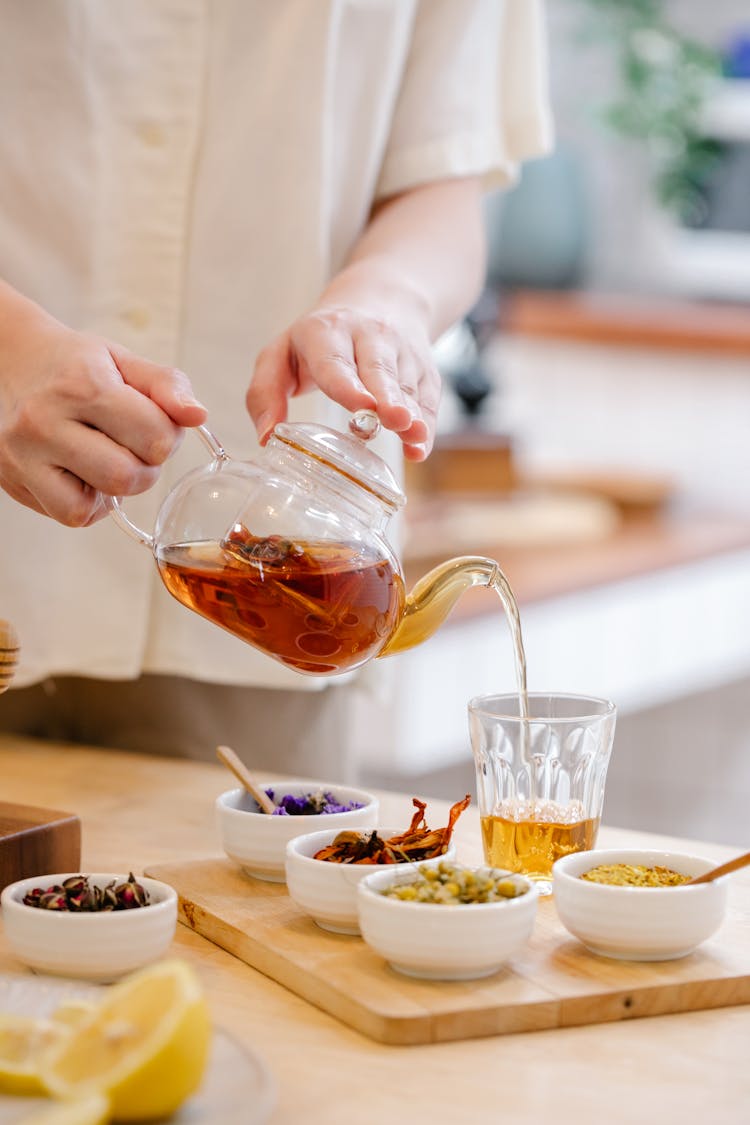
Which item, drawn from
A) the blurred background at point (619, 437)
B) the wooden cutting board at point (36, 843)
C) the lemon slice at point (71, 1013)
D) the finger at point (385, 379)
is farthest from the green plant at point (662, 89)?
the lemon slice at point (71, 1013)

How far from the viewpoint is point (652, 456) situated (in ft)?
13.5

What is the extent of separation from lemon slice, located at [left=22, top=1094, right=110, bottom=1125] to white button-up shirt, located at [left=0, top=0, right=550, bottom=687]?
0.83m

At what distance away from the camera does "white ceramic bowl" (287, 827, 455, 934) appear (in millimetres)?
1038

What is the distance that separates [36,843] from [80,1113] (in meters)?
0.44

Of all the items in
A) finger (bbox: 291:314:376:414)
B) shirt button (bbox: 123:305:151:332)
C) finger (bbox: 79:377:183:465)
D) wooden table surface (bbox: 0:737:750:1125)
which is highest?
shirt button (bbox: 123:305:151:332)

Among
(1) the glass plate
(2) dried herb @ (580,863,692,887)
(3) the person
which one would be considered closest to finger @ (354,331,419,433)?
(3) the person

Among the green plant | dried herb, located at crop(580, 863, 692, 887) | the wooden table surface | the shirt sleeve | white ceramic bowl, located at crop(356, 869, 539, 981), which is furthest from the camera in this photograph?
the green plant

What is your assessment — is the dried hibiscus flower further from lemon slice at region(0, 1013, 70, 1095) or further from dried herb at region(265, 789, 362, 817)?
lemon slice at region(0, 1013, 70, 1095)

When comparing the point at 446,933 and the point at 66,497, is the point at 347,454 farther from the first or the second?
the point at 446,933

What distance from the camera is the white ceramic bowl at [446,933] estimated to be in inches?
37.4

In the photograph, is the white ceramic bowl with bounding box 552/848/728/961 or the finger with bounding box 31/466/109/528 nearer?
the white ceramic bowl with bounding box 552/848/728/961

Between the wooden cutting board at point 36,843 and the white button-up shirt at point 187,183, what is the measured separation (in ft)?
1.27

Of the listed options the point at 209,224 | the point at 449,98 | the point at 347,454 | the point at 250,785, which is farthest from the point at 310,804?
the point at 449,98

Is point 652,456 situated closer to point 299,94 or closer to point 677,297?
point 677,297
